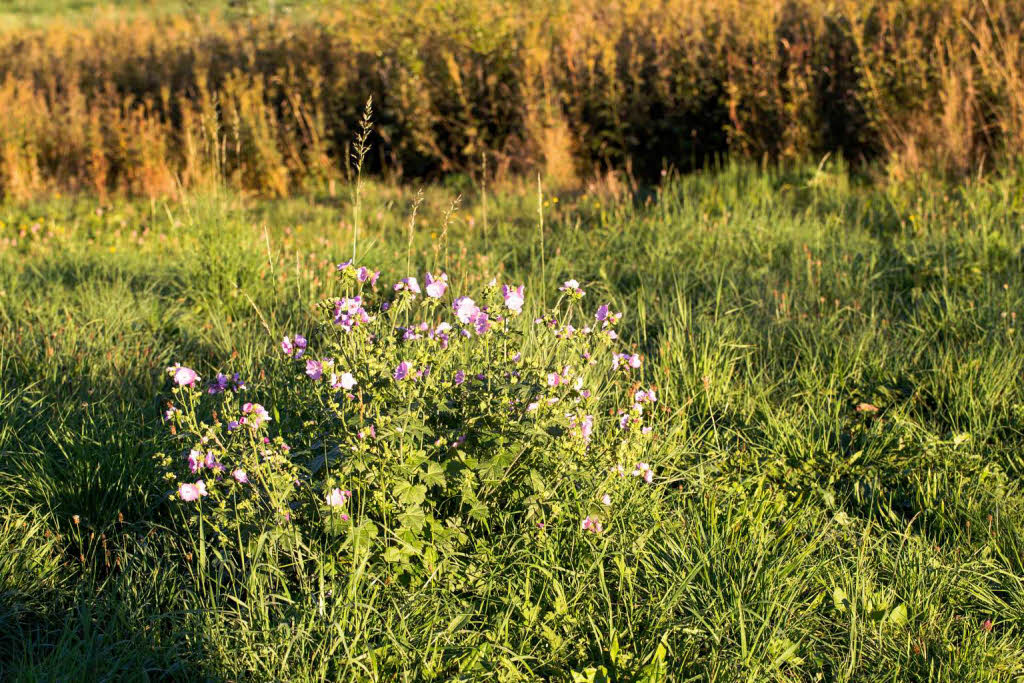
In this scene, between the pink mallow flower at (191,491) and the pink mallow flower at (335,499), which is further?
the pink mallow flower at (191,491)

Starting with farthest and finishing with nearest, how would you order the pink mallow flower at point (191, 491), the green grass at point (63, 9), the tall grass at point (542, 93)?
the green grass at point (63, 9) → the tall grass at point (542, 93) → the pink mallow flower at point (191, 491)

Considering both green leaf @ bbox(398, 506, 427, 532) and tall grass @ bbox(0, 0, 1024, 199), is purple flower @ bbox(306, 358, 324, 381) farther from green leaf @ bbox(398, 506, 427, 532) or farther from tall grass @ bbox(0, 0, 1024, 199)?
tall grass @ bbox(0, 0, 1024, 199)

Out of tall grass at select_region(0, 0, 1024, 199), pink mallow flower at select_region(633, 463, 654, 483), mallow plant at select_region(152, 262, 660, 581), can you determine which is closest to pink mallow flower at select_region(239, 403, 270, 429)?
mallow plant at select_region(152, 262, 660, 581)

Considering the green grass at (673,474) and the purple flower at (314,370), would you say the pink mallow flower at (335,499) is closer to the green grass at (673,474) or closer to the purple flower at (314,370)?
the green grass at (673,474)

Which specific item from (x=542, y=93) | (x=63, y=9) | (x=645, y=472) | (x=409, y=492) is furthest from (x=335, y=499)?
(x=63, y=9)

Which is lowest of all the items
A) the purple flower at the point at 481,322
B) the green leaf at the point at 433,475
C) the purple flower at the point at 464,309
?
the green leaf at the point at 433,475

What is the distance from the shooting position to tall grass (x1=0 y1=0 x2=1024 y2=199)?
6238 mm

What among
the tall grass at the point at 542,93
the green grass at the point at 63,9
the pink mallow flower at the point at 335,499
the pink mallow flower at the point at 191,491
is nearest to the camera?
the pink mallow flower at the point at 335,499

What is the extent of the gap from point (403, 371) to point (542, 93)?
5898 mm

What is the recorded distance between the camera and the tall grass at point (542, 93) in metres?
6.24

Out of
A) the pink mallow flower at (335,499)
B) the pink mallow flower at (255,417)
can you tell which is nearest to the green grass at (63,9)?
the pink mallow flower at (255,417)

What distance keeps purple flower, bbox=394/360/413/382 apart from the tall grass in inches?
155

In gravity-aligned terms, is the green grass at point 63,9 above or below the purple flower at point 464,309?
above

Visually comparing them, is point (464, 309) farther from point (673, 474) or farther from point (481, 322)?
point (673, 474)
